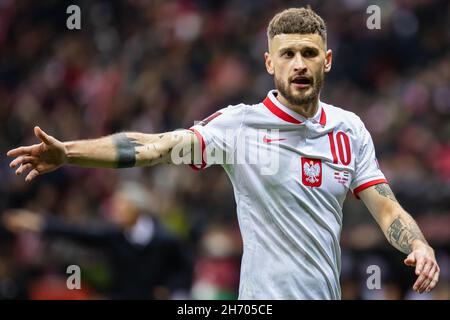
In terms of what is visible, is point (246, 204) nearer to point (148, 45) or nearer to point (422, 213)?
point (422, 213)

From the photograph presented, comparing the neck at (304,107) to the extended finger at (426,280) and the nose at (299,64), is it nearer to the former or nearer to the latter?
the nose at (299,64)

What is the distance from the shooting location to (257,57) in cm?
1355

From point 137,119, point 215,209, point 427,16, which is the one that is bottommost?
point 215,209

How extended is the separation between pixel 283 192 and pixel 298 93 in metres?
0.53

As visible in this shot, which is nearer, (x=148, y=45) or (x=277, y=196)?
(x=277, y=196)

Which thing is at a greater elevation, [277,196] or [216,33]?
[216,33]

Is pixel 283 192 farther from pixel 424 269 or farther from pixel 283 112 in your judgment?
pixel 424 269

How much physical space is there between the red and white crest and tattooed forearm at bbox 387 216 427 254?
18.6 inches

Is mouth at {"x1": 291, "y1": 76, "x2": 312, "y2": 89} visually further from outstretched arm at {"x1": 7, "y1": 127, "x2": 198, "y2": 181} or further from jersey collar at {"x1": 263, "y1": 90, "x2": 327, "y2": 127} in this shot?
outstretched arm at {"x1": 7, "y1": 127, "x2": 198, "y2": 181}

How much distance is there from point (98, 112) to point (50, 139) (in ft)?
32.4

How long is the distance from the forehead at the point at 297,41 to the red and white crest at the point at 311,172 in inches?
23.6

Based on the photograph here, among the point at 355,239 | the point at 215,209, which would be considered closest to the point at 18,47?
the point at 215,209

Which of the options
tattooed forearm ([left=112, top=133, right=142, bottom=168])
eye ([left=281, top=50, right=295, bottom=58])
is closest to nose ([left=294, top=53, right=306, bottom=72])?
eye ([left=281, top=50, right=295, bottom=58])
